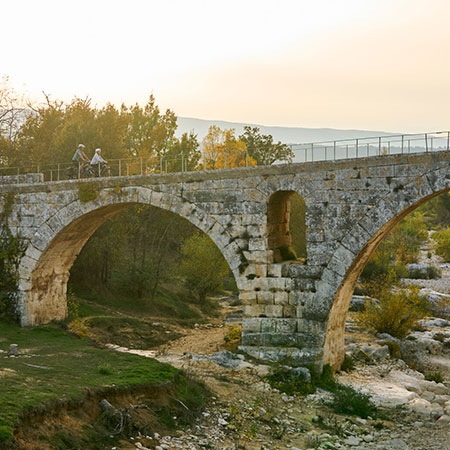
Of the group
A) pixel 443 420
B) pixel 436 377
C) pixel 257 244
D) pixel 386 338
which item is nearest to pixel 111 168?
pixel 257 244

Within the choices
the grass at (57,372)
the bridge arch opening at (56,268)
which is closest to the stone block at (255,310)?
the grass at (57,372)

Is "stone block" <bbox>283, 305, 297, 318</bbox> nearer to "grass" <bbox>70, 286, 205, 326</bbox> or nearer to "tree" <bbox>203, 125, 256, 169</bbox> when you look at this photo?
"grass" <bbox>70, 286, 205, 326</bbox>

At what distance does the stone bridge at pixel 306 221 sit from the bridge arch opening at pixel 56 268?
4.72 ft

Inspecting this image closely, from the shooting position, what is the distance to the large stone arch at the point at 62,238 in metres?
17.2

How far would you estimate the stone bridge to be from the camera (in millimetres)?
14180

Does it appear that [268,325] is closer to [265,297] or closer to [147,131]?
[265,297]

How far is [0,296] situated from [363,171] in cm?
1276

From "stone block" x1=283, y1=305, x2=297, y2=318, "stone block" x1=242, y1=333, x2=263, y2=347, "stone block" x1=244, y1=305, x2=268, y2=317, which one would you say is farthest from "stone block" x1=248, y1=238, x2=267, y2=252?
"stone block" x1=242, y1=333, x2=263, y2=347

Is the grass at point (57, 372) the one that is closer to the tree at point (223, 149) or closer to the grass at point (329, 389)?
the grass at point (329, 389)

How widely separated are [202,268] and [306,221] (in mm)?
14637

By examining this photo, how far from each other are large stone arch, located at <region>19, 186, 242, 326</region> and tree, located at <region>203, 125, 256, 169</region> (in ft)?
58.8

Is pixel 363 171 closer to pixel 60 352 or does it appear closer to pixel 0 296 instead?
pixel 60 352

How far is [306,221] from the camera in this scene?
15297 millimetres

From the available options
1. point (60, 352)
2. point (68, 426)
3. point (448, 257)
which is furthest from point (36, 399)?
point (448, 257)
